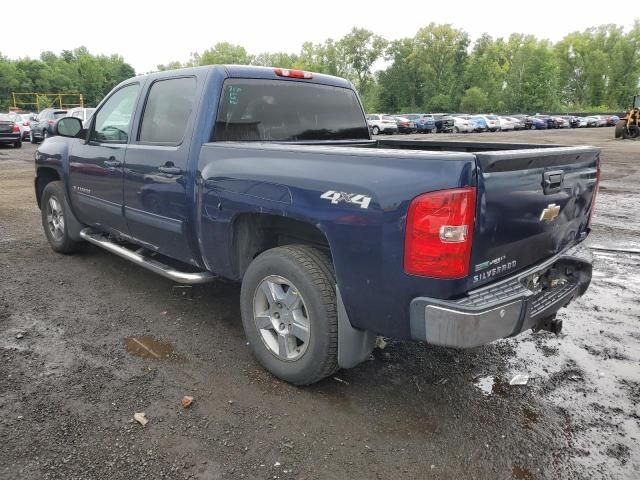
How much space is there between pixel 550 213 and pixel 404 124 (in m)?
36.7

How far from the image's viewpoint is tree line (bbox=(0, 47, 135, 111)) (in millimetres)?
81688

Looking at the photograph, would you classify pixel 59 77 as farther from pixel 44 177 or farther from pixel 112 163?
pixel 112 163

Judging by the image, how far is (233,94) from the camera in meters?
3.76

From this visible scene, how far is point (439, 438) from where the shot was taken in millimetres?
2760

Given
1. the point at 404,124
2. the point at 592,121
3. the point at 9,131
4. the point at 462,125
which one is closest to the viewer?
the point at 9,131

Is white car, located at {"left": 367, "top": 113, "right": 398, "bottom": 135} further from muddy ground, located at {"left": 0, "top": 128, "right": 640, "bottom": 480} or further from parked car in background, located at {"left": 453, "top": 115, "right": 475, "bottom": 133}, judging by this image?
muddy ground, located at {"left": 0, "top": 128, "right": 640, "bottom": 480}

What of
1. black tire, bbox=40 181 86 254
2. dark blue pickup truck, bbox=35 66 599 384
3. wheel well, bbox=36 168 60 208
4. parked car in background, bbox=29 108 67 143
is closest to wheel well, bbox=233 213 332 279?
dark blue pickup truck, bbox=35 66 599 384

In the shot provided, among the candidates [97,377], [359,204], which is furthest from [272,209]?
[97,377]

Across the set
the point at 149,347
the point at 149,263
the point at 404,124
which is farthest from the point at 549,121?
the point at 149,347

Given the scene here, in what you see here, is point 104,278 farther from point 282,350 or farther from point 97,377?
point 282,350

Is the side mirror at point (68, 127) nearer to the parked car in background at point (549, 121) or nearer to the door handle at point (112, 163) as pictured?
the door handle at point (112, 163)

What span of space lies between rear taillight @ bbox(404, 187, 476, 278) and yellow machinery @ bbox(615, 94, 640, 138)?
31292mm

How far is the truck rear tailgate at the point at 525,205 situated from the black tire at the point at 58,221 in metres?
4.58

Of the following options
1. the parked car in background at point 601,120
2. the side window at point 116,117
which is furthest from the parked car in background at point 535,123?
the side window at point 116,117
